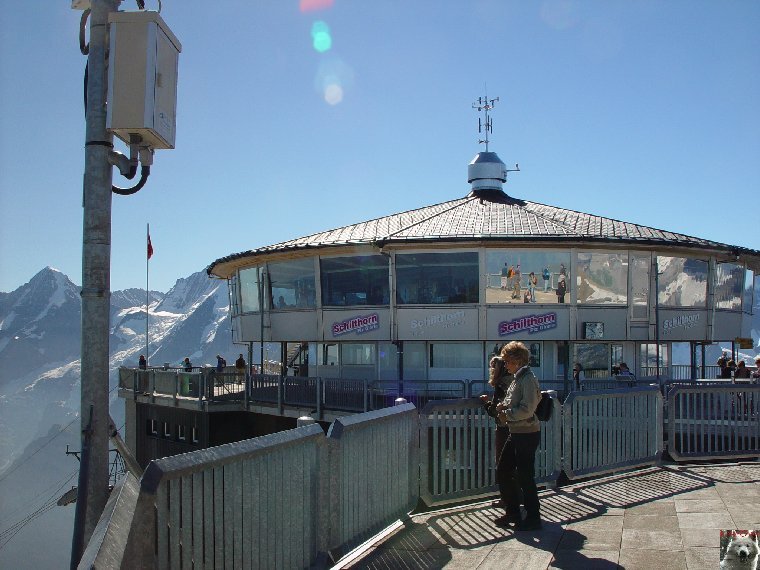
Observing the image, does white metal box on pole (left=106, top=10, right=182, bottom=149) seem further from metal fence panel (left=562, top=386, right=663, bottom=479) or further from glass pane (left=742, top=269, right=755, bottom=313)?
glass pane (left=742, top=269, right=755, bottom=313)

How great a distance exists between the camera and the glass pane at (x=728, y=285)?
29.4 meters

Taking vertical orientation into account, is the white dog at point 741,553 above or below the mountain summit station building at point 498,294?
below

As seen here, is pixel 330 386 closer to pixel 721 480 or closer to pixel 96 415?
pixel 721 480

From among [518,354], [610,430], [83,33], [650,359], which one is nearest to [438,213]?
[650,359]

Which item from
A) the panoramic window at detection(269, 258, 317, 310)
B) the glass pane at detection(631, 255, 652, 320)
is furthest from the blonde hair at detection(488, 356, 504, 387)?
the panoramic window at detection(269, 258, 317, 310)

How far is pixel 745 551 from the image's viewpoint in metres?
5.58

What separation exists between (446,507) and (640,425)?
3.59 meters

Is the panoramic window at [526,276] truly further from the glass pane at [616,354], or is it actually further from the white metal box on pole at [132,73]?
the white metal box on pole at [132,73]

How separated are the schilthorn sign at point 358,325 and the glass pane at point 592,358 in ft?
22.4

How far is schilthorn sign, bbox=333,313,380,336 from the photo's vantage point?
90.1ft

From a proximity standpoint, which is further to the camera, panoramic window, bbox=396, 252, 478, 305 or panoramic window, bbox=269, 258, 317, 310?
panoramic window, bbox=269, 258, 317, 310

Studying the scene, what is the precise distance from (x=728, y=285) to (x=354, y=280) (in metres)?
14.1

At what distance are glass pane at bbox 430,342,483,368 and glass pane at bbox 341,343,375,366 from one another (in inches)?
93.2

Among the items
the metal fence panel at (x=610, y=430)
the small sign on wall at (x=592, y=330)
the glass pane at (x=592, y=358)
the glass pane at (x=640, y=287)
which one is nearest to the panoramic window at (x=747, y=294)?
the glass pane at (x=640, y=287)
